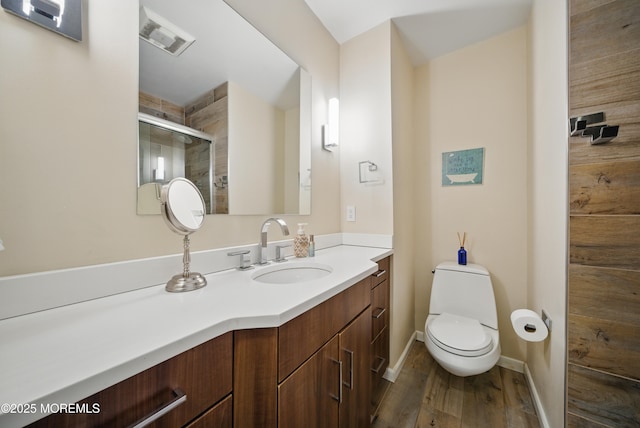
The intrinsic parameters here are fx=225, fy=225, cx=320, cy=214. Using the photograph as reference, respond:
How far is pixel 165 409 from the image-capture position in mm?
413

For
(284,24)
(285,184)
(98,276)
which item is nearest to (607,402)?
(285,184)

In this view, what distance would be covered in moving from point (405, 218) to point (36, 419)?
1901 millimetres

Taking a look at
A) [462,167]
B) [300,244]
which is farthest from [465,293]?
[300,244]

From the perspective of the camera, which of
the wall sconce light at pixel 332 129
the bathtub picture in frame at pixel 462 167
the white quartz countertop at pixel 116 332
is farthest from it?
the bathtub picture in frame at pixel 462 167

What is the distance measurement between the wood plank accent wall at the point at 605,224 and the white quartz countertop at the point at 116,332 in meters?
1.01

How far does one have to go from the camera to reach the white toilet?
129cm

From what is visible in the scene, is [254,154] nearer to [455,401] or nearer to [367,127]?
[367,127]

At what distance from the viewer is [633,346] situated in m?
0.85

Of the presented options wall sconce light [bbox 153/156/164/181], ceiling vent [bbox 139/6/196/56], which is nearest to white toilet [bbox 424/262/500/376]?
wall sconce light [bbox 153/156/164/181]

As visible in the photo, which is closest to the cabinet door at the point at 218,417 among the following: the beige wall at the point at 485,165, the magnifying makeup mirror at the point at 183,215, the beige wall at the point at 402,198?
the magnifying makeup mirror at the point at 183,215

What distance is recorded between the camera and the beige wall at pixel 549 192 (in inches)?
39.9

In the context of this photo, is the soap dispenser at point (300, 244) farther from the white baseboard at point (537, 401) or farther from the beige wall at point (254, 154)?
the white baseboard at point (537, 401)

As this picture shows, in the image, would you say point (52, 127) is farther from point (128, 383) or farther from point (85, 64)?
point (128, 383)

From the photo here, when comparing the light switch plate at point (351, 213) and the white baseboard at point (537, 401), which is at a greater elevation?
the light switch plate at point (351, 213)
